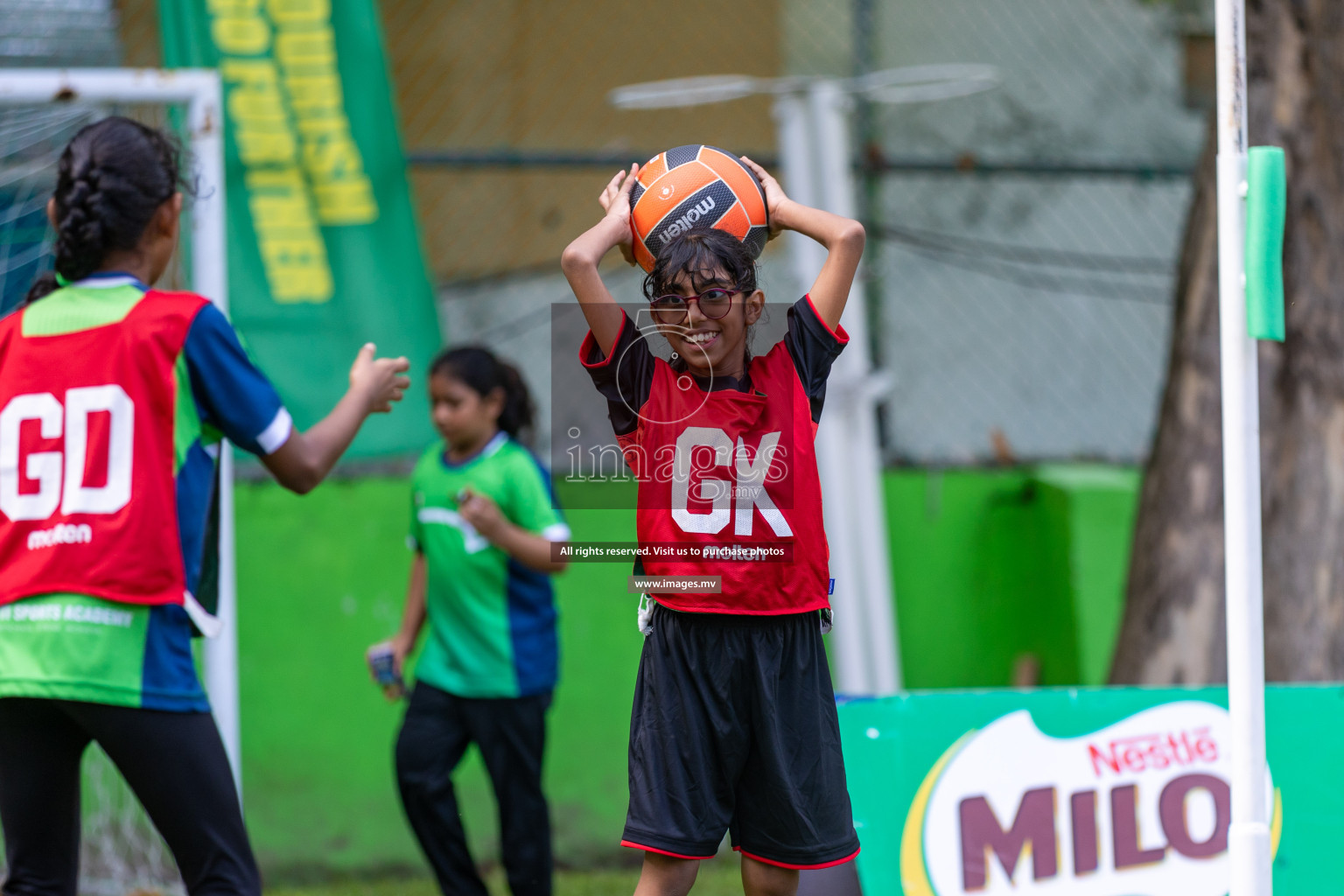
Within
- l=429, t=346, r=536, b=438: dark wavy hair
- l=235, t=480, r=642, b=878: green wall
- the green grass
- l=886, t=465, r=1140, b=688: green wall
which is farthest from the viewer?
l=886, t=465, r=1140, b=688: green wall

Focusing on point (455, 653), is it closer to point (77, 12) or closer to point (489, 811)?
point (489, 811)

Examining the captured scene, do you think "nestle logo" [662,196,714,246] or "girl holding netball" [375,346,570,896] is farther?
"girl holding netball" [375,346,570,896]

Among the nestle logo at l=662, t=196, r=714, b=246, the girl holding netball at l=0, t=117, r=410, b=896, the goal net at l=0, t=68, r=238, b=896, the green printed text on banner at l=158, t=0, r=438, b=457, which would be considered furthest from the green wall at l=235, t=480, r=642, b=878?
the nestle logo at l=662, t=196, r=714, b=246

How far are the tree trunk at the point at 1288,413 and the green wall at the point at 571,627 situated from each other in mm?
768

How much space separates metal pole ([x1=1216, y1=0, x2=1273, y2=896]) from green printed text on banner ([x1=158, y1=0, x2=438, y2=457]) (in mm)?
3117

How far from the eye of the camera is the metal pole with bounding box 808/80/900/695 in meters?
4.94

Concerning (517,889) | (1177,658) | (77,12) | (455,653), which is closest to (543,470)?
(455,653)

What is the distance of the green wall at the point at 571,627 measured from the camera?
16.0 ft

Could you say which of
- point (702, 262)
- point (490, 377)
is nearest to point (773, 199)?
point (702, 262)

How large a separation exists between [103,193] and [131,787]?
3.83ft

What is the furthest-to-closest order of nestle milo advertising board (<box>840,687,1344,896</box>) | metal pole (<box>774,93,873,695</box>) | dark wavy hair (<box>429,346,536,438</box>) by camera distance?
metal pole (<box>774,93,873,695</box>)
dark wavy hair (<box>429,346,536,438</box>)
nestle milo advertising board (<box>840,687,1344,896</box>)

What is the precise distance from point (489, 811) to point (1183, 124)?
456cm

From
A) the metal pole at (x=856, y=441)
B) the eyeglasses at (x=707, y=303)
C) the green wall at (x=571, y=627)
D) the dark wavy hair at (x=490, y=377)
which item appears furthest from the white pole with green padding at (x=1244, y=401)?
the green wall at (x=571, y=627)

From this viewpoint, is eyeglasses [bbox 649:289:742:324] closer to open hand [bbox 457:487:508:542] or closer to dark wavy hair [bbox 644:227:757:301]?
dark wavy hair [bbox 644:227:757:301]
